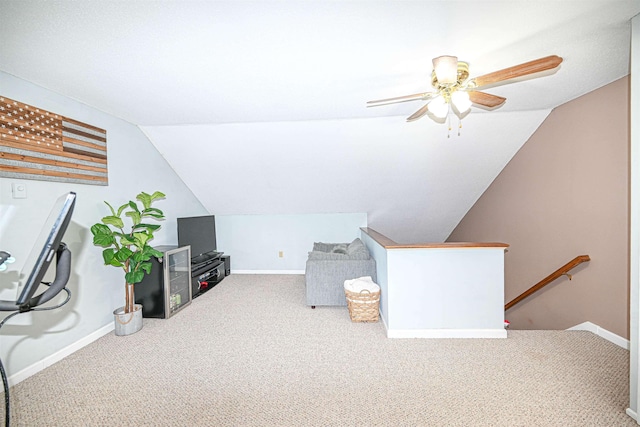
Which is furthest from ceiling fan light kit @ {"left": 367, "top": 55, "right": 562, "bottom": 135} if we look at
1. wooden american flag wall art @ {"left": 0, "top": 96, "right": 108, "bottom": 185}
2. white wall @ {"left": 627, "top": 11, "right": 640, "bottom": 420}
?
wooden american flag wall art @ {"left": 0, "top": 96, "right": 108, "bottom": 185}

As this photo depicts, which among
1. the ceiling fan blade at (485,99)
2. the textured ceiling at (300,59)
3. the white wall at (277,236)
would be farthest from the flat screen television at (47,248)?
the white wall at (277,236)

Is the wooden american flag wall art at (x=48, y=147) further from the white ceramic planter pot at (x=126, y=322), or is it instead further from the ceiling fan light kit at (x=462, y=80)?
the ceiling fan light kit at (x=462, y=80)

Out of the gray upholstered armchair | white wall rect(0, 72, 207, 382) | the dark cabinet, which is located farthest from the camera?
the gray upholstered armchair

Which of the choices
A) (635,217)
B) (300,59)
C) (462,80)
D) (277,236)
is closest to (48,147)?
(300,59)

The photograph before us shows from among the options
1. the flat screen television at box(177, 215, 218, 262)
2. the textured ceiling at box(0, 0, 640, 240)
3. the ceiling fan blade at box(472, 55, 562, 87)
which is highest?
the textured ceiling at box(0, 0, 640, 240)

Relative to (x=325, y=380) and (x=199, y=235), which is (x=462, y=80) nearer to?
(x=325, y=380)

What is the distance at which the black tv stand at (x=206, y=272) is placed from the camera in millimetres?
4223

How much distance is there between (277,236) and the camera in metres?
5.58

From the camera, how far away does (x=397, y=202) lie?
512 cm

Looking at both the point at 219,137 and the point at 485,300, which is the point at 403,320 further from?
the point at 219,137

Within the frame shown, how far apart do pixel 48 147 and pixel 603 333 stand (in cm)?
523

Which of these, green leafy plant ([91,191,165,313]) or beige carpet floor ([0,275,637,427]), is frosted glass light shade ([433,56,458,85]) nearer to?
beige carpet floor ([0,275,637,427])

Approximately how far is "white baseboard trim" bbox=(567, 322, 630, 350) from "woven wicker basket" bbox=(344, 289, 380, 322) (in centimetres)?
199

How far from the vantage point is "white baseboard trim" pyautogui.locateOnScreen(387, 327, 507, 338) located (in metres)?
2.81
